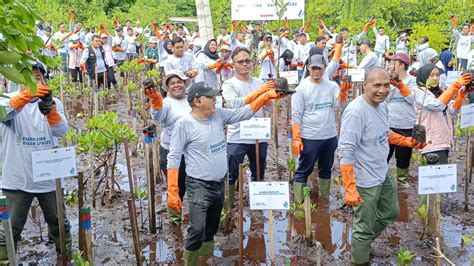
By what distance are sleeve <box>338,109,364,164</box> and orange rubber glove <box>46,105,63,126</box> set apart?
2429 mm

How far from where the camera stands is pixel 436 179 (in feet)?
14.4

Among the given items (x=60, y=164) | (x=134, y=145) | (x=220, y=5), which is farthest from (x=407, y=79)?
(x=220, y=5)

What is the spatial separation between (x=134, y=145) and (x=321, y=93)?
416 centimetres

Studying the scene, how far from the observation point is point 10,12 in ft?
6.63

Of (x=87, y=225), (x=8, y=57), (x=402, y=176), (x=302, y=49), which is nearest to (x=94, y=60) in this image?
(x=302, y=49)

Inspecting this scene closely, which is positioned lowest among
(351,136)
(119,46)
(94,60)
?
(351,136)

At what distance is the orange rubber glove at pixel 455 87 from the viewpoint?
4898 millimetres

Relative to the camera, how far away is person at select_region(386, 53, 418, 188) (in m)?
6.05

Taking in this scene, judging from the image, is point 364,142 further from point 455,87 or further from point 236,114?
point 455,87

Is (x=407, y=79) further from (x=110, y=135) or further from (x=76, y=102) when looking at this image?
(x=76, y=102)

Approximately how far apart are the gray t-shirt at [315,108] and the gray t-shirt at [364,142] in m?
1.42

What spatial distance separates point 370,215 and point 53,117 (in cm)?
285

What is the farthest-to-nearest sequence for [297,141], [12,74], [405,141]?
[297,141] → [405,141] → [12,74]

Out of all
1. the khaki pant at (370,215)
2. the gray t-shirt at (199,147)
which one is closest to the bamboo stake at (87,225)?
the gray t-shirt at (199,147)
